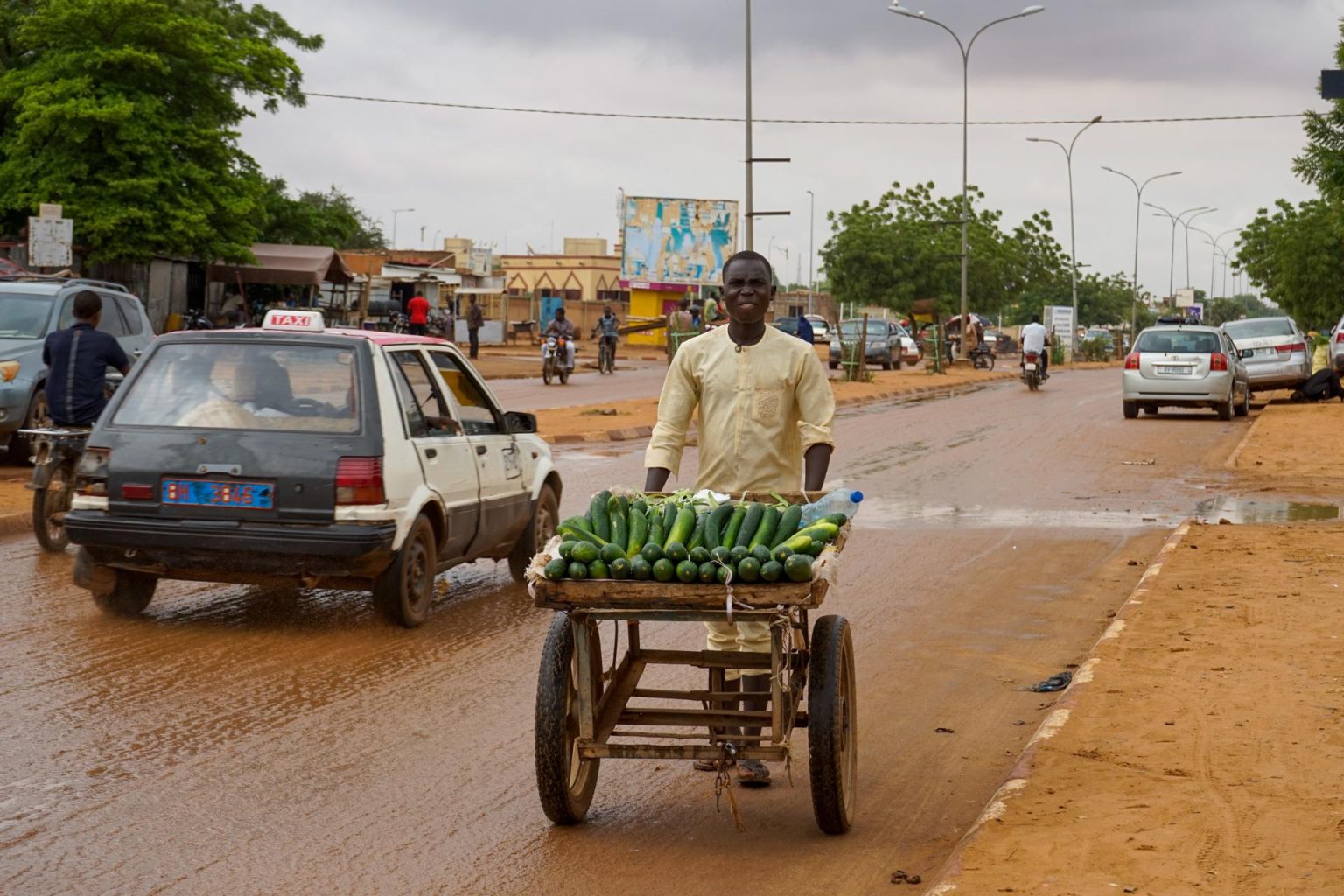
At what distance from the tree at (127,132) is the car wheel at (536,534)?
28991 millimetres

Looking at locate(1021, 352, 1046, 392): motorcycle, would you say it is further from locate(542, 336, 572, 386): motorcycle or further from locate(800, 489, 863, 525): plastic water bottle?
locate(800, 489, 863, 525): plastic water bottle

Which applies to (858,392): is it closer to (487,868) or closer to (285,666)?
(285,666)

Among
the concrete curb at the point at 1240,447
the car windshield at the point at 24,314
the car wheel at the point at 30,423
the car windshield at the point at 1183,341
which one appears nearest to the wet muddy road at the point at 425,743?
the car wheel at the point at 30,423

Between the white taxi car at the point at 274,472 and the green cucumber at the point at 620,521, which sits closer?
the green cucumber at the point at 620,521

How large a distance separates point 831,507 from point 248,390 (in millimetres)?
4409

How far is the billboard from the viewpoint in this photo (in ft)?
218

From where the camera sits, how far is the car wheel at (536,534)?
10.8m

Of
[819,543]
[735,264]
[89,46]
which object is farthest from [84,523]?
[89,46]

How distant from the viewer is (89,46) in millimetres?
38562

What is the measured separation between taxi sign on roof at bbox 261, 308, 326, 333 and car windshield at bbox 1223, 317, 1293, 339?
26728mm

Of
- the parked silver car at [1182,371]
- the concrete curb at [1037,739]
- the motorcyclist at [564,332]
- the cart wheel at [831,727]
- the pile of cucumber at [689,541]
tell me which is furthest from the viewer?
the motorcyclist at [564,332]

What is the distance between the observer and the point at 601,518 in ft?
17.5

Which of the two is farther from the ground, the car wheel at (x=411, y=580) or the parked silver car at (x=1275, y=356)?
the parked silver car at (x=1275, y=356)

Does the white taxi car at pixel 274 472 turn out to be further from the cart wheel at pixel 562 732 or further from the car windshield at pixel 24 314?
the car windshield at pixel 24 314
